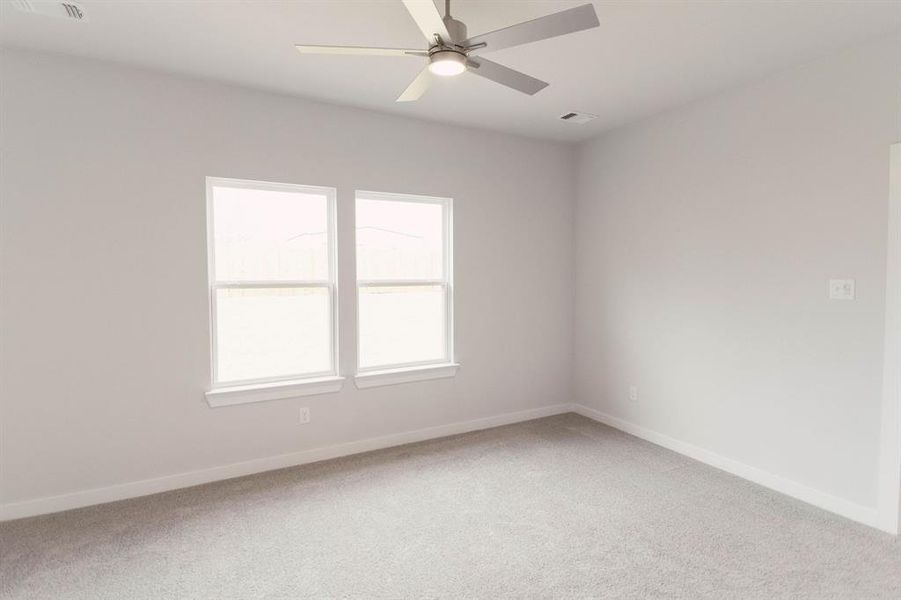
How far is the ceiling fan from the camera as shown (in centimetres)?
162

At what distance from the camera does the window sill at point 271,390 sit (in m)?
3.16

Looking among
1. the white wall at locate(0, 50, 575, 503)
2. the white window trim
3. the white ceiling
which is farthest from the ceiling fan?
the white window trim

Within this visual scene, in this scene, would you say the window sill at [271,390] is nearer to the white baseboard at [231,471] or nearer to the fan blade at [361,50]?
the white baseboard at [231,471]

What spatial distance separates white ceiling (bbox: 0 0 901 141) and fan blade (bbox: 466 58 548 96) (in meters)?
0.38

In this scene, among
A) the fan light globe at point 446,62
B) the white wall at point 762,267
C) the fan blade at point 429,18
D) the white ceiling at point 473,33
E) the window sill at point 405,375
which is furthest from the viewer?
the window sill at point 405,375

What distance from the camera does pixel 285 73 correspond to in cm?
296

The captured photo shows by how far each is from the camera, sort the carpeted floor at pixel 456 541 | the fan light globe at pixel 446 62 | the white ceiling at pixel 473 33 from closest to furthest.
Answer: the fan light globe at pixel 446 62, the carpeted floor at pixel 456 541, the white ceiling at pixel 473 33

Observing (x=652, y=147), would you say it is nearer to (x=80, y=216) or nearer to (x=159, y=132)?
(x=159, y=132)

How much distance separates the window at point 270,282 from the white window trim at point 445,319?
26 cm

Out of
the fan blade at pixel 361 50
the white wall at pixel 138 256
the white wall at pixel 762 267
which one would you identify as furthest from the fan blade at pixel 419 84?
the white wall at pixel 762 267

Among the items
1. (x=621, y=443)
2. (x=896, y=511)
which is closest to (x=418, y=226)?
(x=621, y=443)

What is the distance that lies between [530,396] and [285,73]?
3.40m

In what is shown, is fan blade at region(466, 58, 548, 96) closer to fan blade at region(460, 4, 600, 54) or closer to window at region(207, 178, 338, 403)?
fan blade at region(460, 4, 600, 54)

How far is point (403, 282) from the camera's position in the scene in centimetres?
391
